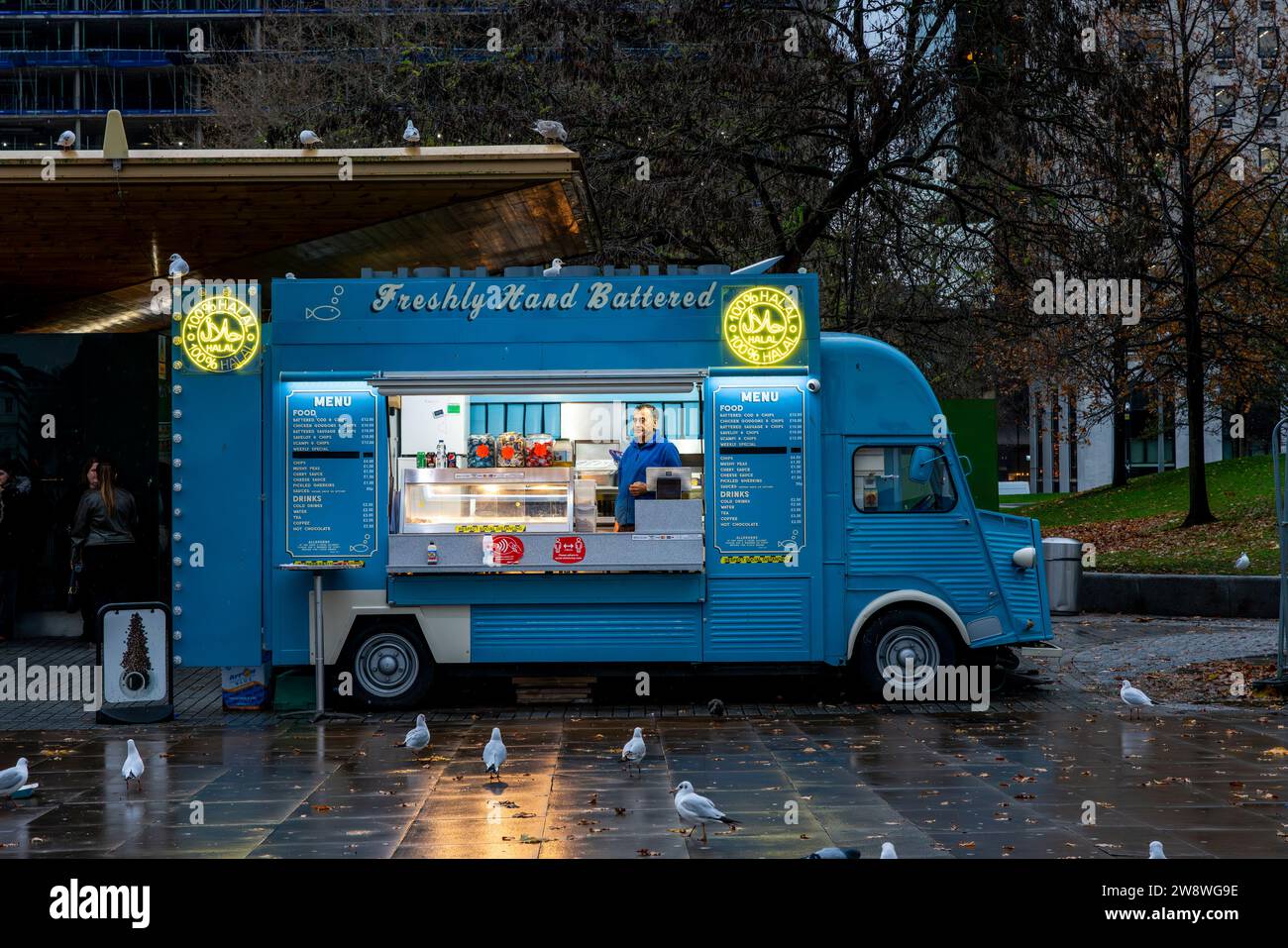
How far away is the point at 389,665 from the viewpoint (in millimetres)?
11977

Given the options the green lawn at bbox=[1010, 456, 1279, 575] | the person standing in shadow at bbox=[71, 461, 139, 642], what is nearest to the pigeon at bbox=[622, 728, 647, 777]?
the person standing in shadow at bbox=[71, 461, 139, 642]

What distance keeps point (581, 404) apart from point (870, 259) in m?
6.79

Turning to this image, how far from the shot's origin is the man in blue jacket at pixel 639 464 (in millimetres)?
12195

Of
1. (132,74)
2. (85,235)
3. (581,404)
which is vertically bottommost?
(581,404)

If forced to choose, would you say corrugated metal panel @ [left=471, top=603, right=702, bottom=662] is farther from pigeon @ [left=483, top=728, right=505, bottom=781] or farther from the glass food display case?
pigeon @ [left=483, top=728, right=505, bottom=781]

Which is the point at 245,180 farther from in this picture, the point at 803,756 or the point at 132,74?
the point at 132,74

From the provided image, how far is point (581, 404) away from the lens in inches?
500

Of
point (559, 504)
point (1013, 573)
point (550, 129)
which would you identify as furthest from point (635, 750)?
point (550, 129)

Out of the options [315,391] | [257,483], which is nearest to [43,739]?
[257,483]

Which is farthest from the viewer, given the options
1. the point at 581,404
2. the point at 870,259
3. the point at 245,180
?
the point at 870,259

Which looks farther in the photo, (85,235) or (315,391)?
(85,235)

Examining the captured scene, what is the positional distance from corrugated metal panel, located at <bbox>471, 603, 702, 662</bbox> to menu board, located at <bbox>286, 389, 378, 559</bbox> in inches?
49.5

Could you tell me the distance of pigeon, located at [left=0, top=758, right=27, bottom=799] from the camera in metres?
8.25

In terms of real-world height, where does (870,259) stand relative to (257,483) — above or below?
above
